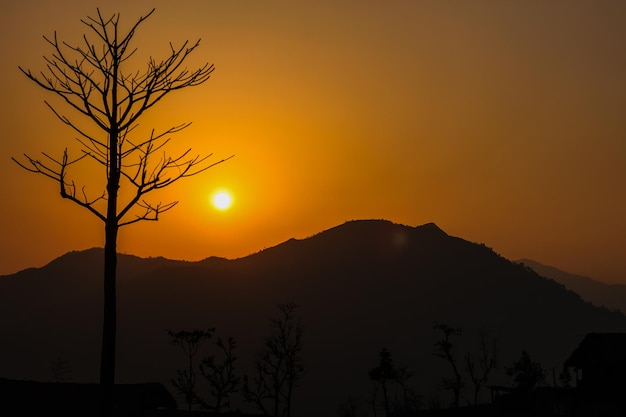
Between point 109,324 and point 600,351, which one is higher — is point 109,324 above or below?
below

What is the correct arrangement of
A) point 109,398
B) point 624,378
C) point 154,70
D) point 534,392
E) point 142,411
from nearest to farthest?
point 109,398 < point 154,70 < point 624,378 < point 142,411 < point 534,392

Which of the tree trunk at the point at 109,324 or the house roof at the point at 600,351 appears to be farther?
the house roof at the point at 600,351

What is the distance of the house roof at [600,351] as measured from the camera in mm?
51691

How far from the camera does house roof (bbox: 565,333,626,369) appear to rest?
5169cm

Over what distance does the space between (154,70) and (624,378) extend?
42.8 m

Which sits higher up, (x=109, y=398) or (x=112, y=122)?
(x=112, y=122)

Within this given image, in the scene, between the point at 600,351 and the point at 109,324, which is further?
the point at 600,351

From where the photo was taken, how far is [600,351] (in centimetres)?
5300

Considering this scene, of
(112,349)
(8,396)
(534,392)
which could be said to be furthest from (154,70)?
(534,392)

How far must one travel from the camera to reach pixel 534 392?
194 feet

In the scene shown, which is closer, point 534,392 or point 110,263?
point 110,263

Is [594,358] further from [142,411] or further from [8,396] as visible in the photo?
[8,396]

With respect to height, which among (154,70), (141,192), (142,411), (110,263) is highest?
(154,70)

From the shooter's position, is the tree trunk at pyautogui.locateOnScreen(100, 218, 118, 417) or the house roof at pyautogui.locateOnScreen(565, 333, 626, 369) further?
the house roof at pyautogui.locateOnScreen(565, 333, 626, 369)
